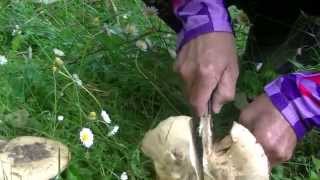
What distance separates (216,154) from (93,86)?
2.09 ft

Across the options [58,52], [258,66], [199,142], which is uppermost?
[199,142]

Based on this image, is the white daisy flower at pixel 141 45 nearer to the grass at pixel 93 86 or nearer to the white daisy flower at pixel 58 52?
the grass at pixel 93 86

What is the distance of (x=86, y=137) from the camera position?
66.6 inches

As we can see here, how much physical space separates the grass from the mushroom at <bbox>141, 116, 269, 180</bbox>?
0.22 meters

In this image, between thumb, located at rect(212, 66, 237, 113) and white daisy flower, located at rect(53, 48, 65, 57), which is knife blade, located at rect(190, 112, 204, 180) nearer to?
thumb, located at rect(212, 66, 237, 113)

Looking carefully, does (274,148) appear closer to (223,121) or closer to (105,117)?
(223,121)

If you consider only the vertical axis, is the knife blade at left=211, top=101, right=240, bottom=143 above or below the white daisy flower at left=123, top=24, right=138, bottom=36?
above

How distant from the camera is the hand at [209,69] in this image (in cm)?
145

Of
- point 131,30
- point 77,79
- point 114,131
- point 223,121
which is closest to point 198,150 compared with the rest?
point 223,121

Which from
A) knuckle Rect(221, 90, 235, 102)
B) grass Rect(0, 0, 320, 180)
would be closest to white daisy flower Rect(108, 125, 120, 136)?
grass Rect(0, 0, 320, 180)

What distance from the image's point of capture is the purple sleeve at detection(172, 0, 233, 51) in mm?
1563

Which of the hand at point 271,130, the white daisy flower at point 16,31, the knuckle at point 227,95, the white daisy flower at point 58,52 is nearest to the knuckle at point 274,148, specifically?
the hand at point 271,130

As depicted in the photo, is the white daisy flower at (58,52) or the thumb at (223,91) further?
the white daisy flower at (58,52)

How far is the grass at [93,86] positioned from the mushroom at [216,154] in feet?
0.71
